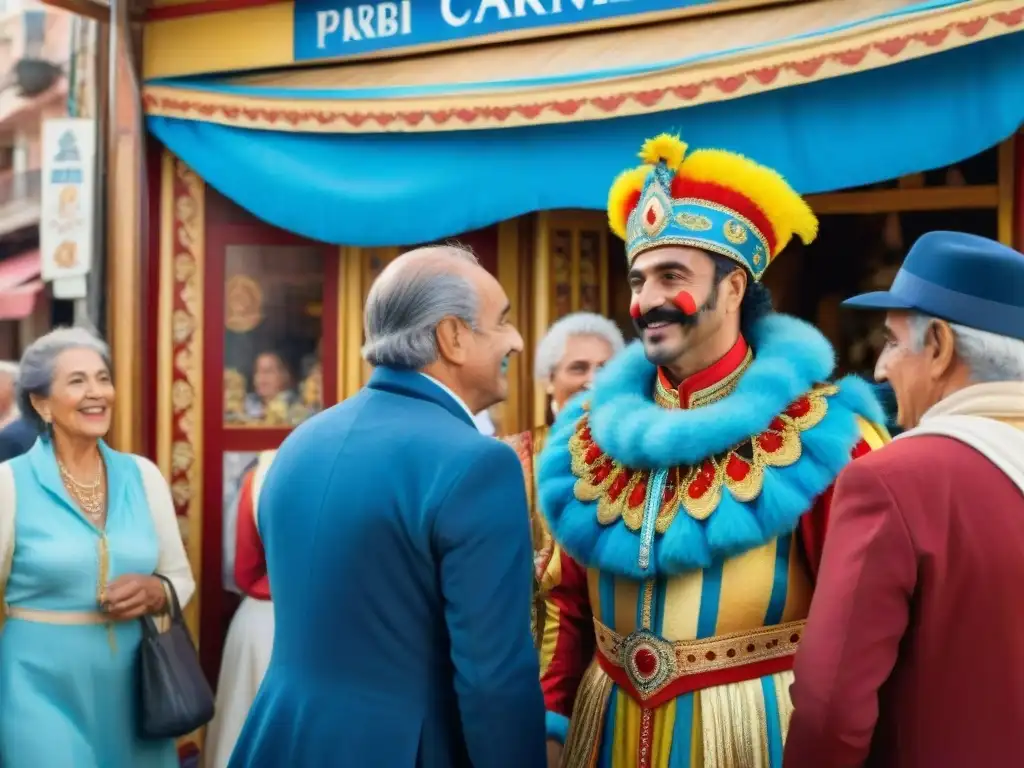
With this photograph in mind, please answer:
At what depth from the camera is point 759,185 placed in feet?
8.00

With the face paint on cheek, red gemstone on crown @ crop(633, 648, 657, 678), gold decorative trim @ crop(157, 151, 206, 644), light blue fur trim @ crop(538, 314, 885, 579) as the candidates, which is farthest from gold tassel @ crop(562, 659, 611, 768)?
gold decorative trim @ crop(157, 151, 206, 644)

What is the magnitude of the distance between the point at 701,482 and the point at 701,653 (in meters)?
0.32

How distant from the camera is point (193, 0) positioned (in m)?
5.11

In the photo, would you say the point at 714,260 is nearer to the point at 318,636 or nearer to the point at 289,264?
the point at 318,636

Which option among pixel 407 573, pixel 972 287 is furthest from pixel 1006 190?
pixel 407 573

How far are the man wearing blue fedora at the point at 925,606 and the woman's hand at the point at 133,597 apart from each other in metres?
2.51

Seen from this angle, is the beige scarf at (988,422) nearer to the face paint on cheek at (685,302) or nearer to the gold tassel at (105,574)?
the face paint on cheek at (685,302)

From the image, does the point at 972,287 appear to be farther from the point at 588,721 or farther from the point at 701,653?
the point at 588,721

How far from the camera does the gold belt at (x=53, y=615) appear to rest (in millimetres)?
3811

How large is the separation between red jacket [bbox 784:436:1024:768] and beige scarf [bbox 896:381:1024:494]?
0.8 inches

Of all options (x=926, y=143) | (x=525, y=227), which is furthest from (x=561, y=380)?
(x=926, y=143)

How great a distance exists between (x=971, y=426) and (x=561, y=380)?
2.43 m

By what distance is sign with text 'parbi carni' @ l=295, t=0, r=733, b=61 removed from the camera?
4.45m

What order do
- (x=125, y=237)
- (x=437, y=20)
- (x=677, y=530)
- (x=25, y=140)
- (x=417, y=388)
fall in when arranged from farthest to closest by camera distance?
(x=25, y=140) → (x=125, y=237) → (x=437, y=20) → (x=677, y=530) → (x=417, y=388)
